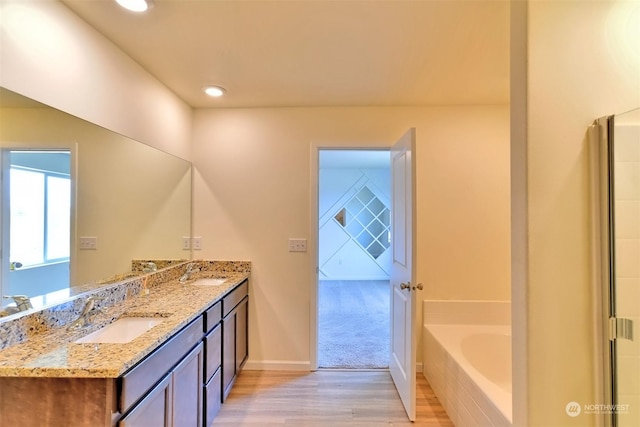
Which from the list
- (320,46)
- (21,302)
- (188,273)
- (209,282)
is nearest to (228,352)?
(209,282)

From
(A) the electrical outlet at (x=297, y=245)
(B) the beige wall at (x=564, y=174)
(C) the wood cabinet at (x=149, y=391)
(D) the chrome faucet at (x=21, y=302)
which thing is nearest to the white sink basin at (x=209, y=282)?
(C) the wood cabinet at (x=149, y=391)

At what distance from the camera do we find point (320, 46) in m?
1.72

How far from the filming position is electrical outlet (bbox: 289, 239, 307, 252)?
2660 mm

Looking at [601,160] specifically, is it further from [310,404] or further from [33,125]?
[33,125]

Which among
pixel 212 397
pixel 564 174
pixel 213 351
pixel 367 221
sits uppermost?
pixel 564 174

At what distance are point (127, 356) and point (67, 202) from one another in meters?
0.96

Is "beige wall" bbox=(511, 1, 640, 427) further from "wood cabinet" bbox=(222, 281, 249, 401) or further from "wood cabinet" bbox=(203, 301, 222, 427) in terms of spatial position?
"wood cabinet" bbox=(222, 281, 249, 401)

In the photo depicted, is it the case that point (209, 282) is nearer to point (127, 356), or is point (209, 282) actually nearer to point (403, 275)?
point (127, 356)

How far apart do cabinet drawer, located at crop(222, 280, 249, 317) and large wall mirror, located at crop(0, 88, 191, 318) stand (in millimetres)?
671

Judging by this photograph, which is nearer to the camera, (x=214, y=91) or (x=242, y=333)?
(x=214, y=91)

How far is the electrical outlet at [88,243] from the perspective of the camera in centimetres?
166

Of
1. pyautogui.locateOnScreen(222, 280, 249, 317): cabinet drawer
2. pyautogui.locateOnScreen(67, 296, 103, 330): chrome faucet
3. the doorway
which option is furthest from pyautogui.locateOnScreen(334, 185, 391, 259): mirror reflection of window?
pyautogui.locateOnScreen(67, 296, 103, 330): chrome faucet

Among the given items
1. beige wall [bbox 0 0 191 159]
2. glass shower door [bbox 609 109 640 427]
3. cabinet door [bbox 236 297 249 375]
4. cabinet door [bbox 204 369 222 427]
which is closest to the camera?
glass shower door [bbox 609 109 640 427]

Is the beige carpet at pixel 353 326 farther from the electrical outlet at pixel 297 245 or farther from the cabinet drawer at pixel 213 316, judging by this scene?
the cabinet drawer at pixel 213 316
